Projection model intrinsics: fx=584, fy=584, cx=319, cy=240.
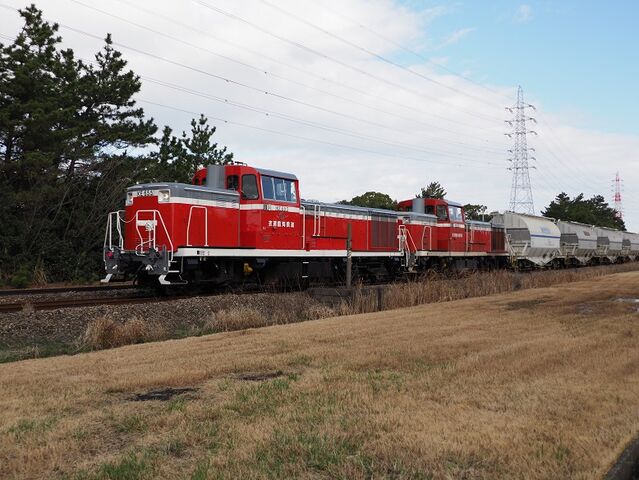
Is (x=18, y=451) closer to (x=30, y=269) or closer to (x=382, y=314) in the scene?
(x=382, y=314)

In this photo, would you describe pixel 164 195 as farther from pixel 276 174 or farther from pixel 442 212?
pixel 442 212

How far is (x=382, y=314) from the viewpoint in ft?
38.9

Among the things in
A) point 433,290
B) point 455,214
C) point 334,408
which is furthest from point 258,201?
point 455,214

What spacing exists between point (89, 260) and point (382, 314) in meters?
16.4

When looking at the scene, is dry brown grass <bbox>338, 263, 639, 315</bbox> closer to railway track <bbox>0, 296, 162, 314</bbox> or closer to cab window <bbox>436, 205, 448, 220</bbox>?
railway track <bbox>0, 296, 162, 314</bbox>

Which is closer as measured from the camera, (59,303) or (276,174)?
(59,303)

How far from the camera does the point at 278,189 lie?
1792cm

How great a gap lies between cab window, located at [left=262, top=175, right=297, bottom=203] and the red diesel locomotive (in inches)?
1.2

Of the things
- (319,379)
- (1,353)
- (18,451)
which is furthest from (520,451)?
(1,353)

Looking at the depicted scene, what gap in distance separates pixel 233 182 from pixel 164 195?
2487mm

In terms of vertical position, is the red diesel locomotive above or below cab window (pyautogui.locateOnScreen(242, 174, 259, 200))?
below

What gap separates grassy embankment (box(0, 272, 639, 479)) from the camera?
12.3 feet

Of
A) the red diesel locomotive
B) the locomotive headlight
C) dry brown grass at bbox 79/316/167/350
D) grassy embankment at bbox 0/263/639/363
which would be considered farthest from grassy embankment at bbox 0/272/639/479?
the locomotive headlight

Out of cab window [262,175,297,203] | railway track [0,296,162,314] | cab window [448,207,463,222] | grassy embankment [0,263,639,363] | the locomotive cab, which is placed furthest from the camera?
cab window [448,207,463,222]
